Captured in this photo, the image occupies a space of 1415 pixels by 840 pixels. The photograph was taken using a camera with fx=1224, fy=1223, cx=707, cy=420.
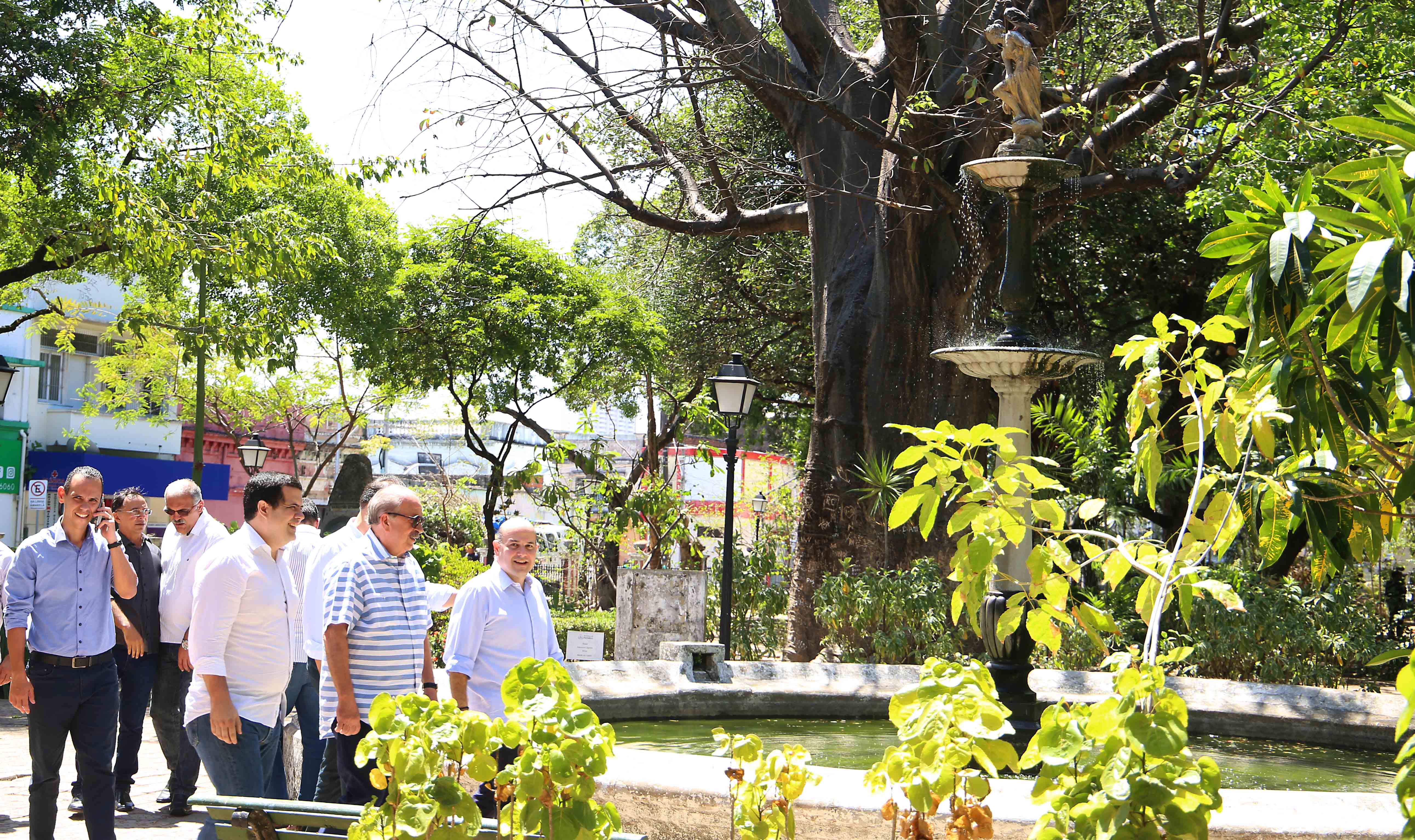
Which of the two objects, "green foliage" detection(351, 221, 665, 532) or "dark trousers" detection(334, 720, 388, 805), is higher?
"green foliage" detection(351, 221, 665, 532)

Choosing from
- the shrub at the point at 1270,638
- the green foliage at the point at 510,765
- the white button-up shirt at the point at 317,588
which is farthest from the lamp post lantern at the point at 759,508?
the green foliage at the point at 510,765

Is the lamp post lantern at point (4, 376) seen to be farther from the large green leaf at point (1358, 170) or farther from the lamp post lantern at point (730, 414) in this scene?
the large green leaf at point (1358, 170)

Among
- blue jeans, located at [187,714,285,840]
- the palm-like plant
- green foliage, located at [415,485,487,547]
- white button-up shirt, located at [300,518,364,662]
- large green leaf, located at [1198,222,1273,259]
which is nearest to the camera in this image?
large green leaf, located at [1198,222,1273,259]

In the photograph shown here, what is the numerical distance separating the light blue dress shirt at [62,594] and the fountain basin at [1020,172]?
186 inches

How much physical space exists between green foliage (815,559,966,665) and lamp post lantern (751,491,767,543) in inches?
157

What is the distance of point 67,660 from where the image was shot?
5.73 m

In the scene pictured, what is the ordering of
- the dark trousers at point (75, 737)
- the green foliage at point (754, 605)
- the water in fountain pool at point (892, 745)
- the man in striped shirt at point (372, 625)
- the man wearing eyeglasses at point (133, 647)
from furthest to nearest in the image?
the green foliage at point (754, 605) < the man wearing eyeglasses at point (133, 647) < the water in fountain pool at point (892, 745) < the dark trousers at point (75, 737) < the man in striped shirt at point (372, 625)

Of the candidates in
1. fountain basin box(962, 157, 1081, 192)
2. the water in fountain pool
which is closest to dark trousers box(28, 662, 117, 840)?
the water in fountain pool

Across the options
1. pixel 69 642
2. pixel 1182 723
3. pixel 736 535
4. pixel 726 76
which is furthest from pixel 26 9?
pixel 736 535

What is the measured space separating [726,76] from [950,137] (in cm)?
220

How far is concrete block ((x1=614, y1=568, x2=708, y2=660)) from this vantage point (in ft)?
37.1

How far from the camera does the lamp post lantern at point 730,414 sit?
10.3 m

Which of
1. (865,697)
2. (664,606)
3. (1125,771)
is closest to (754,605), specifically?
(664,606)

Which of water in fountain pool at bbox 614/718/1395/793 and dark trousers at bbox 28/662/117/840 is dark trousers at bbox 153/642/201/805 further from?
water in fountain pool at bbox 614/718/1395/793
